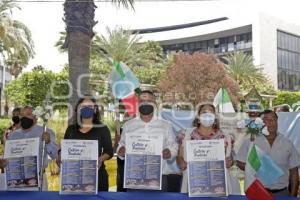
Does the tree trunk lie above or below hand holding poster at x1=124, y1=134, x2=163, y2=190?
above

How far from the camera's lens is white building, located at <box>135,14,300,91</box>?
57969 millimetres

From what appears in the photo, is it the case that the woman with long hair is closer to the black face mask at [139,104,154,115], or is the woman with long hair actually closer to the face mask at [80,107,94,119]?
the face mask at [80,107,94,119]

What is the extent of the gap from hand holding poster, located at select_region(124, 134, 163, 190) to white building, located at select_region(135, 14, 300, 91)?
51.6 metres

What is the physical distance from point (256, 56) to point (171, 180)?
177 feet

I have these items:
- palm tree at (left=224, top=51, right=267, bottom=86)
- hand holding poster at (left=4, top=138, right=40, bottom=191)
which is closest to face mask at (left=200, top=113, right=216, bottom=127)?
hand holding poster at (left=4, top=138, right=40, bottom=191)

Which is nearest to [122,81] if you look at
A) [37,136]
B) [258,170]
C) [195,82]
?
[37,136]

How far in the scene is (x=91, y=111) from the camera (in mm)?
4402

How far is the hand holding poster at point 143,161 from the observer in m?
3.87

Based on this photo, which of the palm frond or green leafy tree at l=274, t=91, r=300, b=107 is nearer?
the palm frond

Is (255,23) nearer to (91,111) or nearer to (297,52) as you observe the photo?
(297,52)

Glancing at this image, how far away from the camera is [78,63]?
7.78m

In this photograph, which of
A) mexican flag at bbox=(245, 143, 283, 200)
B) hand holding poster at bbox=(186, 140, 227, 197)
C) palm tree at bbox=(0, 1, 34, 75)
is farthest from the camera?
palm tree at bbox=(0, 1, 34, 75)

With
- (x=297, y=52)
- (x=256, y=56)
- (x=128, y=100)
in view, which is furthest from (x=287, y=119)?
(x=297, y=52)

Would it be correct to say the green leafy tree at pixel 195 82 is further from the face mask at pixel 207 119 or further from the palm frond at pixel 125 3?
the face mask at pixel 207 119
